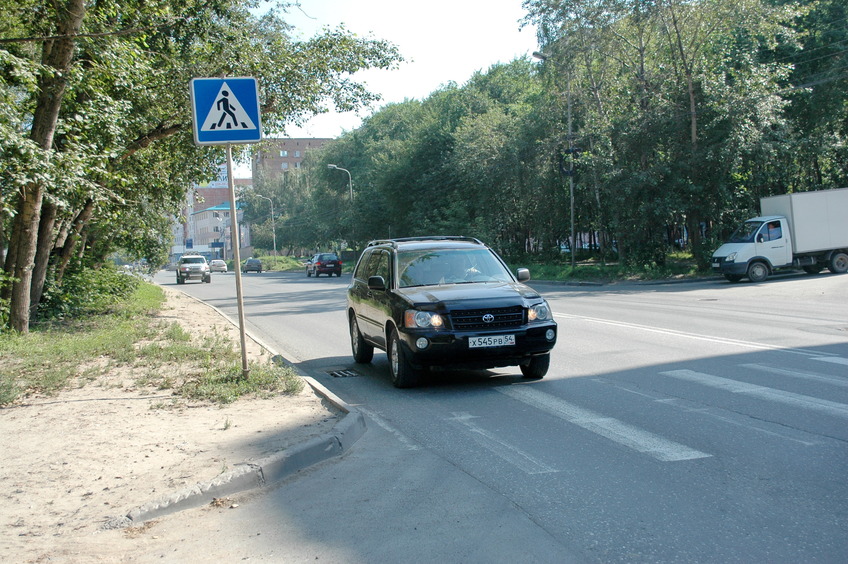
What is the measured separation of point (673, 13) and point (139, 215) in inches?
875

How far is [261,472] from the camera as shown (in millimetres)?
5238

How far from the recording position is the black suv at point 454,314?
8.26 meters

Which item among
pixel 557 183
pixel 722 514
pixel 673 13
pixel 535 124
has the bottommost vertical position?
pixel 722 514

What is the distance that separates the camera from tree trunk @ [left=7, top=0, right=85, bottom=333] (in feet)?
38.7

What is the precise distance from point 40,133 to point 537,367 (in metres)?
9.53

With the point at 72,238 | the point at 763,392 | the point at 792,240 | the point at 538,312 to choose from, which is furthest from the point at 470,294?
the point at 792,240

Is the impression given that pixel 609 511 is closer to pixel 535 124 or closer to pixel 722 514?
pixel 722 514

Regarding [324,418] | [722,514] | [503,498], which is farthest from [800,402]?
[324,418]

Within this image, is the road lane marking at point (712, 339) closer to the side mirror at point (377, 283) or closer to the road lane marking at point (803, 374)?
the road lane marking at point (803, 374)

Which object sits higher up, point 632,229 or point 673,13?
point 673,13

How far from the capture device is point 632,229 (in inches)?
1258

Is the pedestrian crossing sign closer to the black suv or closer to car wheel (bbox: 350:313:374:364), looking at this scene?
the black suv

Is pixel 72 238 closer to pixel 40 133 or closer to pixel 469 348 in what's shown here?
pixel 40 133

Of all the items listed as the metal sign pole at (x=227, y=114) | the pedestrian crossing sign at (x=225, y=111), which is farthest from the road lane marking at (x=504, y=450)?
the pedestrian crossing sign at (x=225, y=111)
